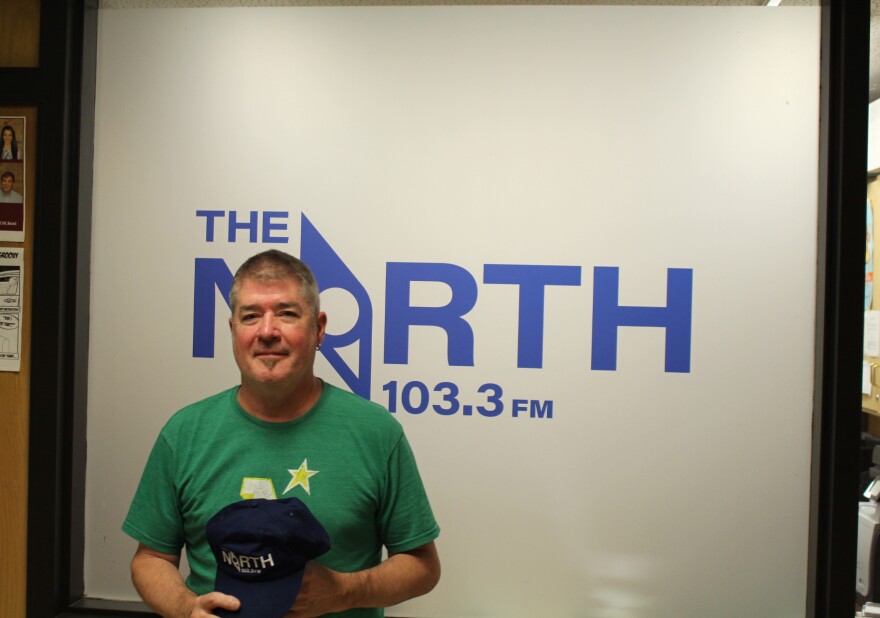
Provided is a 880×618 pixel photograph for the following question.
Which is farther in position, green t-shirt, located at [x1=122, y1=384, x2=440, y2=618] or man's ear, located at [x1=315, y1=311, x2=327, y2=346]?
man's ear, located at [x1=315, y1=311, x2=327, y2=346]

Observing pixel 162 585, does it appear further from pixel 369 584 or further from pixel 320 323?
pixel 320 323

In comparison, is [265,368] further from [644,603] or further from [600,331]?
[644,603]

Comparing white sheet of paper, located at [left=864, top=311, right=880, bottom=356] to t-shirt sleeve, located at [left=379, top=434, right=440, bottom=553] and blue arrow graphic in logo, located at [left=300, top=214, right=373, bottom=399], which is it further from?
t-shirt sleeve, located at [left=379, top=434, right=440, bottom=553]

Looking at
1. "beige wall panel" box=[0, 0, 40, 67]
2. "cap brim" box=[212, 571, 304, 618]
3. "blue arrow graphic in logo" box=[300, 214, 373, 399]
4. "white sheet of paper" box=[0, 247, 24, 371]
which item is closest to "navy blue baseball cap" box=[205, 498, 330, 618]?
"cap brim" box=[212, 571, 304, 618]

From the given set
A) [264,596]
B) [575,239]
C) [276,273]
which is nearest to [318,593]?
[264,596]

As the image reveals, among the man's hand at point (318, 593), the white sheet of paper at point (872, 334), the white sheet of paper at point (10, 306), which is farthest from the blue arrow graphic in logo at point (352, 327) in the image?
the white sheet of paper at point (872, 334)

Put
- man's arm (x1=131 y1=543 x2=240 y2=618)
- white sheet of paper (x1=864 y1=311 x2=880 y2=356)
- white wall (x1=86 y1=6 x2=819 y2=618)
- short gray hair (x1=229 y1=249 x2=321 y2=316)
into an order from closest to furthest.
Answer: man's arm (x1=131 y1=543 x2=240 y2=618) < short gray hair (x1=229 y1=249 x2=321 y2=316) < white wall (x1=86 y1=6 x2=819 y2=618) < white sheet of paper (x1=864 y1=311 x2=880 y2=356)

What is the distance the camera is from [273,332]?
1265 millimetres

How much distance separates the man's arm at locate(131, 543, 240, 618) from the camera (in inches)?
47.1

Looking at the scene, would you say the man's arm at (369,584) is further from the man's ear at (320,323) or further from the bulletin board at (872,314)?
the bulletin board at (872,314)

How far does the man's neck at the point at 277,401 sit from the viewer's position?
1.27m

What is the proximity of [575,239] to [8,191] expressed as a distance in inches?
72.2

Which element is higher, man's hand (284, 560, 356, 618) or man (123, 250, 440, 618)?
man (123, 250, 440, 618)

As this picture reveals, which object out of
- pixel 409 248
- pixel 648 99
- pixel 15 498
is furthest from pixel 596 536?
pixel 15 498
